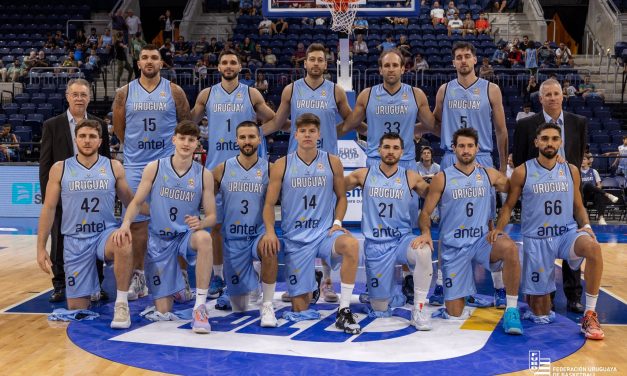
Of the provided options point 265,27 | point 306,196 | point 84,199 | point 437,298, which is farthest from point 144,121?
point 265,27

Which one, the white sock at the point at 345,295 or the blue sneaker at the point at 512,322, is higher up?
the white sock at the point at 345,295

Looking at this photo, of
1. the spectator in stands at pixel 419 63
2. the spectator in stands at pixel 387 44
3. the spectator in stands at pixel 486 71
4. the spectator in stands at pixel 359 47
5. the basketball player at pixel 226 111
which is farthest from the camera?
the spectator in stands at pixel 359 47

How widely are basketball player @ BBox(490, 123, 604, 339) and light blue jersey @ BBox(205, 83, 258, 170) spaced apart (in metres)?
2.28

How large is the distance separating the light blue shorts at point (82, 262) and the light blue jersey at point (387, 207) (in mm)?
1977

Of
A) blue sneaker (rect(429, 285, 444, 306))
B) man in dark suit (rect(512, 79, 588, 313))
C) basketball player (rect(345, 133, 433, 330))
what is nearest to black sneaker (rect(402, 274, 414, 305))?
blue sneaker (rect(429, 285, 444, 306))

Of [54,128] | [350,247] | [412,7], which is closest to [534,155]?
[350,247]

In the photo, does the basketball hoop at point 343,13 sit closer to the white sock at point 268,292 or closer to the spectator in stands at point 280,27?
the white sock at point 268,292

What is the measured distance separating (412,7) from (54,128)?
6.25 metres

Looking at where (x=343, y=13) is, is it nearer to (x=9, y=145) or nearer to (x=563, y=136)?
(x=563, y=136)

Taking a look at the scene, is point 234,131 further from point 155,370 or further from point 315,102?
point 155,370

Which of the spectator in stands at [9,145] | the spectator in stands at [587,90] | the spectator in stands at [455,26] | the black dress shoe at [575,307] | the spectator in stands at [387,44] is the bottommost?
the black dress shoe at [575,307]

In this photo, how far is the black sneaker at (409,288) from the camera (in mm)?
6031

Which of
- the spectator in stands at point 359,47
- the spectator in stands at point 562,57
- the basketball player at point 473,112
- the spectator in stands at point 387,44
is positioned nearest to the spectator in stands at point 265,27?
the spectator in stands at point 359,47

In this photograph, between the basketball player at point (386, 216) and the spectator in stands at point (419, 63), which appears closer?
the basketball player at point (386, 216)
